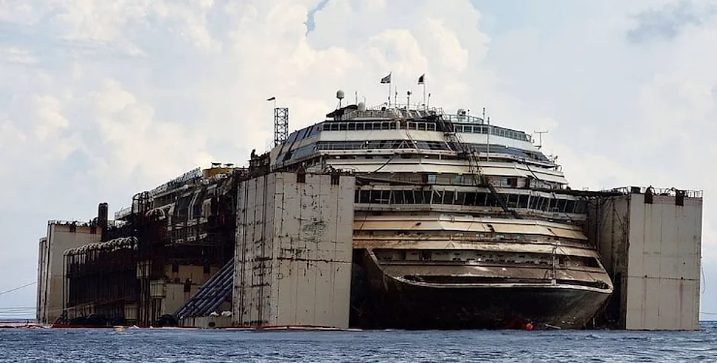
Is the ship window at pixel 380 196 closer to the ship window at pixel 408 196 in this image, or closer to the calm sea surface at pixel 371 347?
the ship window at pixel 408 196

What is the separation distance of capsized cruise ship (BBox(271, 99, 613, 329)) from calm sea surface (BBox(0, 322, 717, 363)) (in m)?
2.35

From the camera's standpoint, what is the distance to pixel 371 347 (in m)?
89.9

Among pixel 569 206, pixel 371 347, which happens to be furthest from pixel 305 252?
pixel 569 206

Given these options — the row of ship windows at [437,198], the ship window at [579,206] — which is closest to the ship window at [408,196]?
the row of ship windows at [437,198]

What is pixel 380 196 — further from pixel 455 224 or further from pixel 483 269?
pixel 483 269

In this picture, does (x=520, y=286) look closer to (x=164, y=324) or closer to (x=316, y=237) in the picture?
(x=316, y=237)

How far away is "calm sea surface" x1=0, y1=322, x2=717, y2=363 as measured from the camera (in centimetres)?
8425

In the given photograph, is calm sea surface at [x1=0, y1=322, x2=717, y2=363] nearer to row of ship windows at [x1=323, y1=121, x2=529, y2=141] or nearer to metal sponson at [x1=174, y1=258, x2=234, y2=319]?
metal sponson at [x1=174, y1=258, x2=234, y2=319]

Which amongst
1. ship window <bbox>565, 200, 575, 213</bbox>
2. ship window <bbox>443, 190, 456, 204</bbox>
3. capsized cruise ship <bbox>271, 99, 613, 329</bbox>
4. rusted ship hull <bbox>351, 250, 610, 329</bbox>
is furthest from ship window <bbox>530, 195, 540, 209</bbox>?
rusted ship hull <bbox>351, 250, 610, 329</bbox>

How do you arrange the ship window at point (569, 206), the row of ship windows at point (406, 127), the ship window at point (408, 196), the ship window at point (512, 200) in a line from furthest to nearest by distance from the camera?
the row of ship windows at point (406, 127)
the ship window at point (569, 206)
the ship window at point (512, 200)
the ship window at point (408, 196)

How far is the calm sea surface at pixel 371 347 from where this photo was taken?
276ft

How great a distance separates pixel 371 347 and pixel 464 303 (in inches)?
692

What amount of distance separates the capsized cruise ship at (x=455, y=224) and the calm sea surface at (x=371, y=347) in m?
2.35

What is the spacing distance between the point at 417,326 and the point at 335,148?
60.8ft
